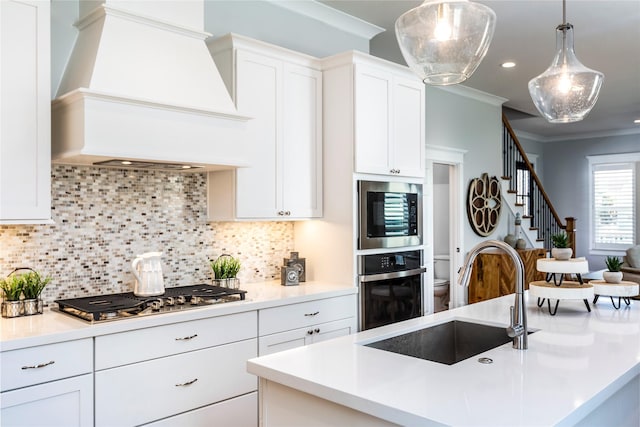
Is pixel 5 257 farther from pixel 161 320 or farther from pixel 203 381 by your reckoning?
pixel 203 381

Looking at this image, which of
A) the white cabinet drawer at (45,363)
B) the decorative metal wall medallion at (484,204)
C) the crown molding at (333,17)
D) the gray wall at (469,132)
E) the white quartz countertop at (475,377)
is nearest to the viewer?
the white quartz countertop at (475,377)

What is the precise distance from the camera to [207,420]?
8.96ft

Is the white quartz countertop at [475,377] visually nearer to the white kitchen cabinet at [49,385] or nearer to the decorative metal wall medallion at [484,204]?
the white kitchen cabinet at [49,385]

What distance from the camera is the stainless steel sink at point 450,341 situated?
2.12m

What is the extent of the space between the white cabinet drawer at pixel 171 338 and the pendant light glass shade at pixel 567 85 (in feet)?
6.47

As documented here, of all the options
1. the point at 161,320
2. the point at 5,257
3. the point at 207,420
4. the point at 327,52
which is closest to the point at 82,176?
the point at 5,257

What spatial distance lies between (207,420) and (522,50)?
171 inches

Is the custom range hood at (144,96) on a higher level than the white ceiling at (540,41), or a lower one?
lower

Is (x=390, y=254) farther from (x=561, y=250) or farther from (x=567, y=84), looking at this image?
(x=567, y=84)

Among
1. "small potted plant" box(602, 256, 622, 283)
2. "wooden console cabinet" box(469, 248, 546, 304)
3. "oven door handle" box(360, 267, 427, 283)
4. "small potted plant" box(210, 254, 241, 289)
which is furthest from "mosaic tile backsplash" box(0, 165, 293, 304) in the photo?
"wooden console cabinet" box(469, 248, 546, 304)

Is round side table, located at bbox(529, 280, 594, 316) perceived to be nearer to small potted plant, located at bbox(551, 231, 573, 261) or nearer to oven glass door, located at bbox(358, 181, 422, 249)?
small potted plant, located at bbox(551, 231, 573, 261)

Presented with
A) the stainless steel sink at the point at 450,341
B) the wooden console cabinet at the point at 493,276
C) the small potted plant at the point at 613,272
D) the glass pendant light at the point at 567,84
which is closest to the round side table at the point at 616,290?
the small potted plant at the point at 613,272

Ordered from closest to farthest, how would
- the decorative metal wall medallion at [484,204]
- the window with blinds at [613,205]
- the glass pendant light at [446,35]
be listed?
the glass pendant light at [446,35]
the decorative metal wall medallion at [484,204]
the window with blinds at [613,205]

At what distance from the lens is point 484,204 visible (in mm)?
6590
